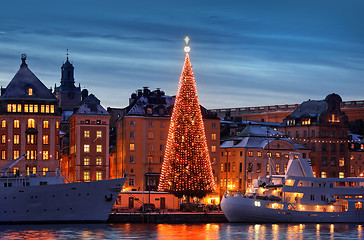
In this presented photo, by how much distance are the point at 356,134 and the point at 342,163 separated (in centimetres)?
1475

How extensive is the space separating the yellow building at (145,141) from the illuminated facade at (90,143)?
325 cm

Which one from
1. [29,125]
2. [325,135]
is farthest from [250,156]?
[29,125]

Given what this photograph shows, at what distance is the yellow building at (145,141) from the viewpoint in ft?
474

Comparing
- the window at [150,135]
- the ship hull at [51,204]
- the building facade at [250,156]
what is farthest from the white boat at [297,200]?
the window at [150,135]

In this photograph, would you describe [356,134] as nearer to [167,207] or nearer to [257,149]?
[257,149]

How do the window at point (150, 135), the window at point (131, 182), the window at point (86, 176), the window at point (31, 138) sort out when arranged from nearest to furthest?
the window at point (31, 138)
the window at point (86, 176)
the window at point (131, 182)
the window at point (150, 135)

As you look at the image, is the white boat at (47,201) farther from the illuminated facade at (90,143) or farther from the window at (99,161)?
the window at (99,161)

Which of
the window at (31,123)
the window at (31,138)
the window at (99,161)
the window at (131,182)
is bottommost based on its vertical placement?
the window at (131,182)

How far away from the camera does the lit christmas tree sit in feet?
409

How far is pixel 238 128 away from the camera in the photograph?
536 ft

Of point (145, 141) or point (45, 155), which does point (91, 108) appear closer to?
point (145, 141)

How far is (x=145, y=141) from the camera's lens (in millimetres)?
146125

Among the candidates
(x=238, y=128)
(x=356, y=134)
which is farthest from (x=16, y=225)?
(x=356, y=134)

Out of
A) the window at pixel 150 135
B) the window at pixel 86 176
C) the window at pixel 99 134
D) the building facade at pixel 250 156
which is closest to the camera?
the window at pixel 86 176
